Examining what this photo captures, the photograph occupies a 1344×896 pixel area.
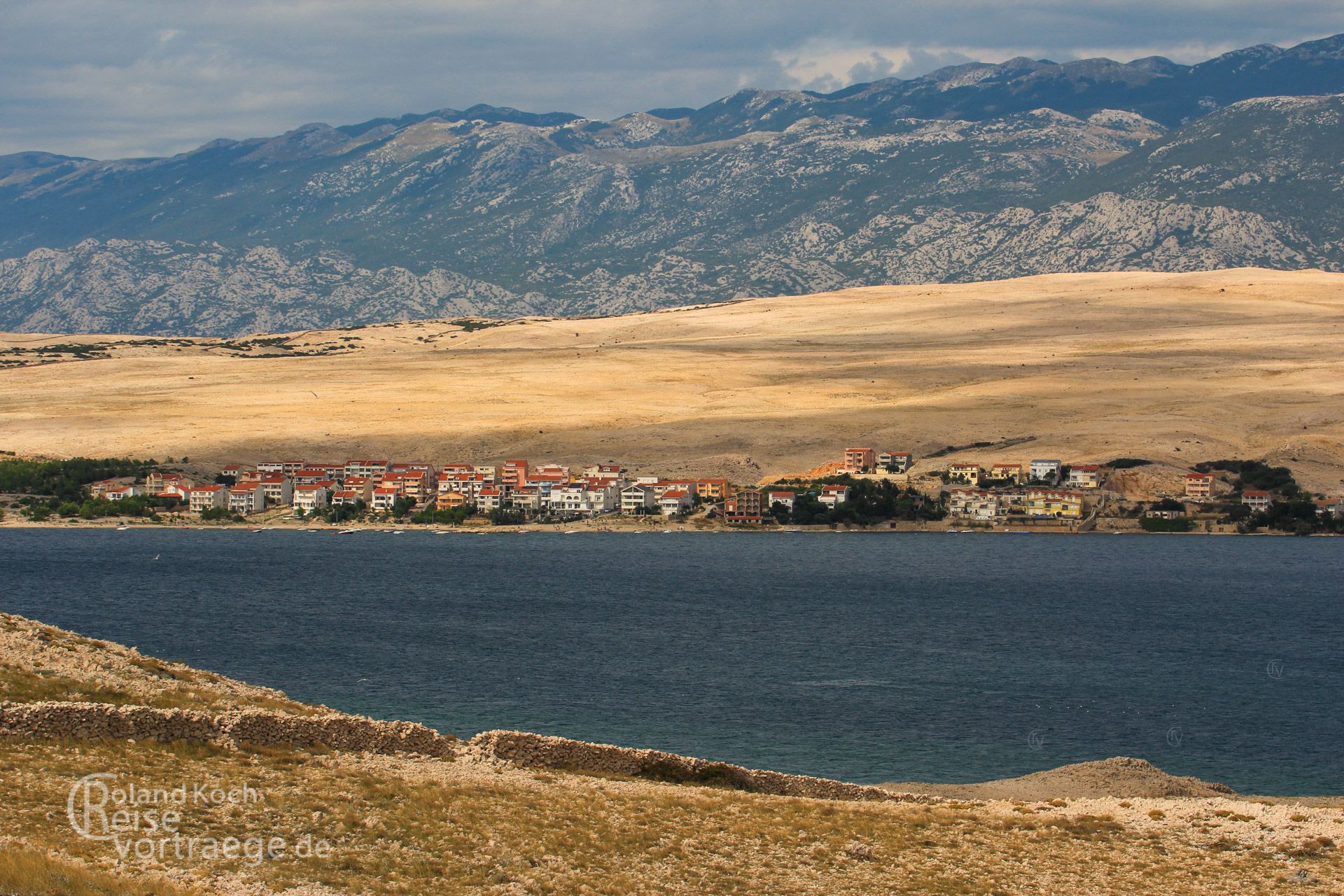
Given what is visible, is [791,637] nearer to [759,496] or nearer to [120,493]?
[759,496]

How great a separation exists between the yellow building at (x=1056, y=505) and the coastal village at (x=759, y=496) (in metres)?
0.14

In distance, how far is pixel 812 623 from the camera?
84.9m

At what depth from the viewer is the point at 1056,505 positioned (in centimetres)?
14312

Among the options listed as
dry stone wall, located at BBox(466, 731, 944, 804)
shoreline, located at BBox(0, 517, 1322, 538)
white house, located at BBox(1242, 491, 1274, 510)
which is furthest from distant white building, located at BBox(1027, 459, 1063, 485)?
dry stone wall, located at BBox(466, 731, 944, 804)

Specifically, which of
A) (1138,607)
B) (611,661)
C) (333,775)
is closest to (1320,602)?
(1138,607)

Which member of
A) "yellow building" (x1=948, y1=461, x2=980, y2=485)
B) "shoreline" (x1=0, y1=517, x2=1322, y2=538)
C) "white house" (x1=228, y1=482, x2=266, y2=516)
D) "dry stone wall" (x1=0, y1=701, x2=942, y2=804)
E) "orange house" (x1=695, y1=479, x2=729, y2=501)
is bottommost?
"shoreline" (x1=0, y1=517, x2=1322, y2=538)

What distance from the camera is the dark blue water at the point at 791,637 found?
54188mm

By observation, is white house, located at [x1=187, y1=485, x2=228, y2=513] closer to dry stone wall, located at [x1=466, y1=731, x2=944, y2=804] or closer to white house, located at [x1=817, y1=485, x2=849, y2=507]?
white house, located at [x1=817, y1=485, x2=849, y2=507]

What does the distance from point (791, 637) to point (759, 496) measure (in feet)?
220

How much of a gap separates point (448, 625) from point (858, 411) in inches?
4178

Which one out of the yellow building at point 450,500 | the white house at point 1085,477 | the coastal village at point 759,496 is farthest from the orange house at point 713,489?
the white house at point 1085,477

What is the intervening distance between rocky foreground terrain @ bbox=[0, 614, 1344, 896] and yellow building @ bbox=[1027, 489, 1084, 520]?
4364 inches

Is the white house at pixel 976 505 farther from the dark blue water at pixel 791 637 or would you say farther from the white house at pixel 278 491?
the white house at pixel 278 491

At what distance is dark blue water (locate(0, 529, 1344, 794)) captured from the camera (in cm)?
5419
